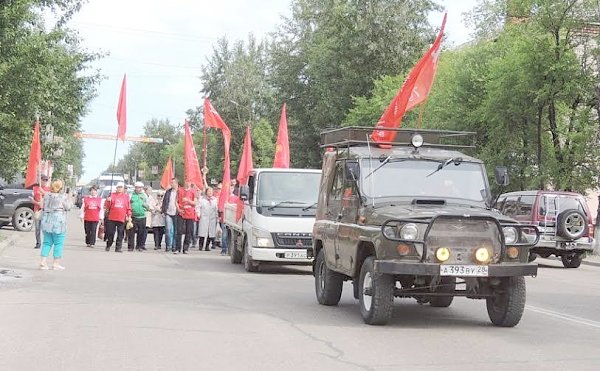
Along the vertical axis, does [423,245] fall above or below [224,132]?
below

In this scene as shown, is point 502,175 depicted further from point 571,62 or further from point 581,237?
point 571,62

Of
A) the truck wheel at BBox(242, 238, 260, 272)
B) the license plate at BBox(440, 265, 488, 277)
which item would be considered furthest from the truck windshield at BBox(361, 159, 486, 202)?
the truck wheel at BBox(242, 238, 260, 272)

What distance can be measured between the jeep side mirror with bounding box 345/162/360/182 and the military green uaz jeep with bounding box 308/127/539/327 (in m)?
0.01

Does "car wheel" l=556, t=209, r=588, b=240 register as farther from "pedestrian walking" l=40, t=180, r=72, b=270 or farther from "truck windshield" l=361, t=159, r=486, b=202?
"pedestrian walking" l=40, t=180, r=72, b=270

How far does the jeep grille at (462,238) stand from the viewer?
351 inches

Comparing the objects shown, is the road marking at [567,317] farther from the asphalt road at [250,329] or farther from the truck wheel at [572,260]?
the truck wheel at [572,260]

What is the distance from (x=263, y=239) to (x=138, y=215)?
6997 millimetres

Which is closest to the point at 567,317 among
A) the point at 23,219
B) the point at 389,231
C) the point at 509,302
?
the point at 509,302

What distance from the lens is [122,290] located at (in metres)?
12.8

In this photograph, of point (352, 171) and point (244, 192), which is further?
point (244, 192)

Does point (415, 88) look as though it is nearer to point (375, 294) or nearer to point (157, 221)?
point (157, 221)

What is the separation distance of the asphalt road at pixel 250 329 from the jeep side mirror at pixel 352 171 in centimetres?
174

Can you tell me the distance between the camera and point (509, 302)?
942 cm

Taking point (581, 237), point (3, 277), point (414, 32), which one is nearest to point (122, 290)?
point (3, 277)
